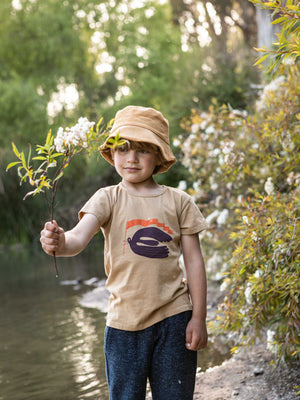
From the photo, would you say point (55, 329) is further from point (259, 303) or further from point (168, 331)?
point (168, 331)

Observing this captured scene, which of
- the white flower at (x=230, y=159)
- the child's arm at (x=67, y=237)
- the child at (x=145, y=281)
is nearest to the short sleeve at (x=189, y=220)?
the child at (x=145, y=281)

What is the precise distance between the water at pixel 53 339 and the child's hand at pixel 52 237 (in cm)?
220

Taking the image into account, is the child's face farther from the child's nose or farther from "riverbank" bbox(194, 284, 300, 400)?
"riverbank" bbox(194, 284, 300, 400)

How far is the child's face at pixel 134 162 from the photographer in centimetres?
240

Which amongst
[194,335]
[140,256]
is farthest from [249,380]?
[140,256]

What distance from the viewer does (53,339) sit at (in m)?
5.70

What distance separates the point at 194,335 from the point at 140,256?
1.30 ft

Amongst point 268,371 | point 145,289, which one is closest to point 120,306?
point 145,289

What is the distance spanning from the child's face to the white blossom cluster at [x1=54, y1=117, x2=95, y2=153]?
237 mm

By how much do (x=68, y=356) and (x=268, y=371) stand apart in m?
1.93

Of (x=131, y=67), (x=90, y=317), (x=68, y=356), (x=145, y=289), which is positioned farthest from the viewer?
(x=131, y=67)

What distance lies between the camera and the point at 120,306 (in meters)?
2.31

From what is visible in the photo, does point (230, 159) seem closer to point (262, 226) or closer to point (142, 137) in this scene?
point (262, 226)

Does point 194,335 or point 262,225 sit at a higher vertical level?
point 262,225
